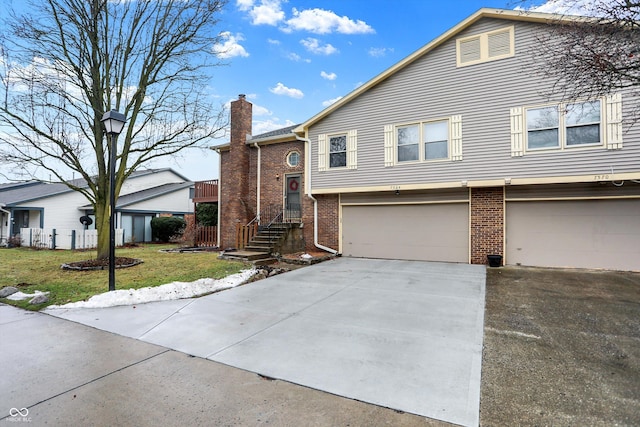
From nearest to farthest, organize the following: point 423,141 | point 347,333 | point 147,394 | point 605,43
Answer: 1. point 147,394
2. point 605,43
3. point 347,333
4. point 423,141

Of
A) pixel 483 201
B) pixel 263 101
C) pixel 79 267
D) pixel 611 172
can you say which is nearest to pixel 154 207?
pixel 263 101

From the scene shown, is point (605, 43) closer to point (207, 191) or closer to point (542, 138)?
point (542, 138)

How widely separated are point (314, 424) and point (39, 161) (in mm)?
11029

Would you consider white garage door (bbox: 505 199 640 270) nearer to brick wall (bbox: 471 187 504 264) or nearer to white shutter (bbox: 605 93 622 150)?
brick wall (bbox: 471 187 504 264)

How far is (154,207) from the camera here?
71.1 feet

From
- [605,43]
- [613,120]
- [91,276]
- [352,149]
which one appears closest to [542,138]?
[613,120]

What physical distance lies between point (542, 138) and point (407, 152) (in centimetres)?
371

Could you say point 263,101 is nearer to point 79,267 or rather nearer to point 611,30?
point 79,267

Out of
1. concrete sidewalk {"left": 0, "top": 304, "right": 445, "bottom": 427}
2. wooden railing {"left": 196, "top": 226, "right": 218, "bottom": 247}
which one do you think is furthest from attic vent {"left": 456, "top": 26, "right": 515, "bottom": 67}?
wooden railing {"left": 196, "top": 226, "right": 218, "bottom": 247}

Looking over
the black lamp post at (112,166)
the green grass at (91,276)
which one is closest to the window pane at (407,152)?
the green grass at (91,276)

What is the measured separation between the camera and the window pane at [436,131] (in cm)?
1005

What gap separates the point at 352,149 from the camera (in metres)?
11.5

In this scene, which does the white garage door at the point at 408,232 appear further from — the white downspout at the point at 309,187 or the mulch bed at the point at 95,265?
the mulch bed at the point at 95,265

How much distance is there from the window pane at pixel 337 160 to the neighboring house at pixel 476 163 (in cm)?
4
